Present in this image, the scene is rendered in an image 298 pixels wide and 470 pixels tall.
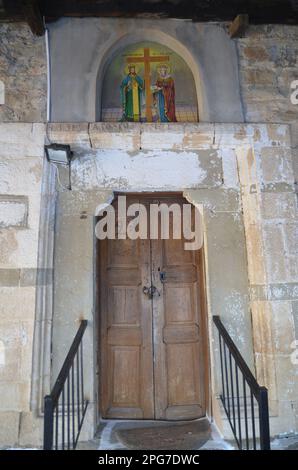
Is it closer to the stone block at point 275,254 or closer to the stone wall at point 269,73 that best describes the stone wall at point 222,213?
the stone block at point 275,254

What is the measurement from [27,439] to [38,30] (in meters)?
3.28

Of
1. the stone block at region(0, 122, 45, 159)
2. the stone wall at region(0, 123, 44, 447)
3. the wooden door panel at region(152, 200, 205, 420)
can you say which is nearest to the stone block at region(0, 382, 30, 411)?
the stone wall at region(0, 123, 44, 447)

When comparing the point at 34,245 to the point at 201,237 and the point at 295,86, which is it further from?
the point at 295,86

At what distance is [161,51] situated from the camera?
11.3 feet

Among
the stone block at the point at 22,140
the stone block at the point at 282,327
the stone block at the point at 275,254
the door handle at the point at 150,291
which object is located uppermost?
the stone block at the point at 22,140

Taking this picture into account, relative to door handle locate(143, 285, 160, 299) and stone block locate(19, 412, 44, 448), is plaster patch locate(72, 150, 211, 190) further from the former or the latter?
stone block locate(19, 412, 44, 448)

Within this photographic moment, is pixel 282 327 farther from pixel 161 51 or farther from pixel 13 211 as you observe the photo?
pixel 161 51

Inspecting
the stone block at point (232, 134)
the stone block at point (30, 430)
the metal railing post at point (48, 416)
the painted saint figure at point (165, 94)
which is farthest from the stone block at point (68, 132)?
the stone block at point (30, 430)

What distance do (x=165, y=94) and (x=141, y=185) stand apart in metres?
0.88

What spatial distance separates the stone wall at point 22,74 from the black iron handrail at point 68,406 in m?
1.83

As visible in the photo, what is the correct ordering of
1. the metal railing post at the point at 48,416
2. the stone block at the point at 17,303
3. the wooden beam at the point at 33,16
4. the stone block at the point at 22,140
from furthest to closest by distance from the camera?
the stone block at the point at 22,140 < the wooden beam at the point at 33,16 < the stone block at the point at 17,303 < the metal railing post at the point at 48,416

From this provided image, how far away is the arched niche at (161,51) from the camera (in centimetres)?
327

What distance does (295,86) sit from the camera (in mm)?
3277

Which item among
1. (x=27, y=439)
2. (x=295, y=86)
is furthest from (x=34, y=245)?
(x=295, y=86)
